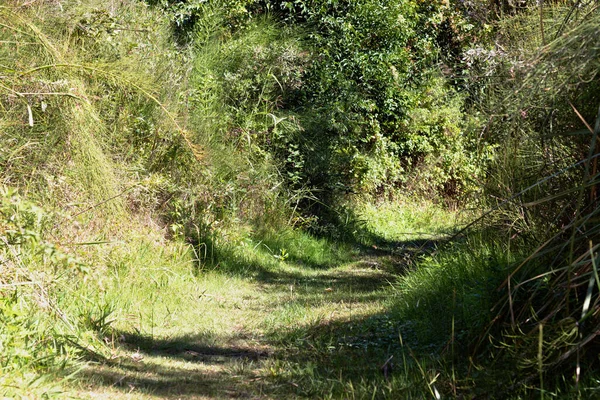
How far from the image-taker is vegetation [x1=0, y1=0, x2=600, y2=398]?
4.09 m

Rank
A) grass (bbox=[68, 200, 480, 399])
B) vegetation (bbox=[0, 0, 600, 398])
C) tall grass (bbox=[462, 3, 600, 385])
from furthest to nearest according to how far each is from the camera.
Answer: grass (bbox=[68, 200, 480, 399]), vegetation (bbox=[0, 0, 600, 398]), tall grass (bbox=[462, 3, 600, 385])

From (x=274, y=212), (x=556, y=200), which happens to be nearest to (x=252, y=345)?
(x=556, y=200)

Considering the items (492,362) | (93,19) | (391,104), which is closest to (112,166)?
(93,19)

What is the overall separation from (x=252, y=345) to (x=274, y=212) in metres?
4.79

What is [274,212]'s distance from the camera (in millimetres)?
10469

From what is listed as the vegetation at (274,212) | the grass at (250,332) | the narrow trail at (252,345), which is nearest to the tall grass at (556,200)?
the vegetation at (274,212)

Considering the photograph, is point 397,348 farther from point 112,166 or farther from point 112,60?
point 112,60

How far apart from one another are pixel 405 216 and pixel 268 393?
961 cm

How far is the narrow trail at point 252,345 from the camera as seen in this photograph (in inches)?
181

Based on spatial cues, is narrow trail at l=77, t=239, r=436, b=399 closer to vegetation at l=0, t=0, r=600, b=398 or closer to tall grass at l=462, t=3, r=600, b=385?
vegetation at l=0, t=0, r=600, b=398

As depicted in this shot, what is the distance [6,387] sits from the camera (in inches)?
147

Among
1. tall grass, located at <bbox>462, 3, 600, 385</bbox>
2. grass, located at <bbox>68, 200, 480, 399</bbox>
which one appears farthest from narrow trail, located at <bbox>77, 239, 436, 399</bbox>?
tall grass, located at <bbox>462, 3, 600, 385</bbox>

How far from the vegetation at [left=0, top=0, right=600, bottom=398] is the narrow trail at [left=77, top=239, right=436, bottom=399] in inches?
1.1

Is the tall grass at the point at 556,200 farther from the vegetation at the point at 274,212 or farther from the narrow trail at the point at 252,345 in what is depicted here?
the narrow trail at the point at 252,345
